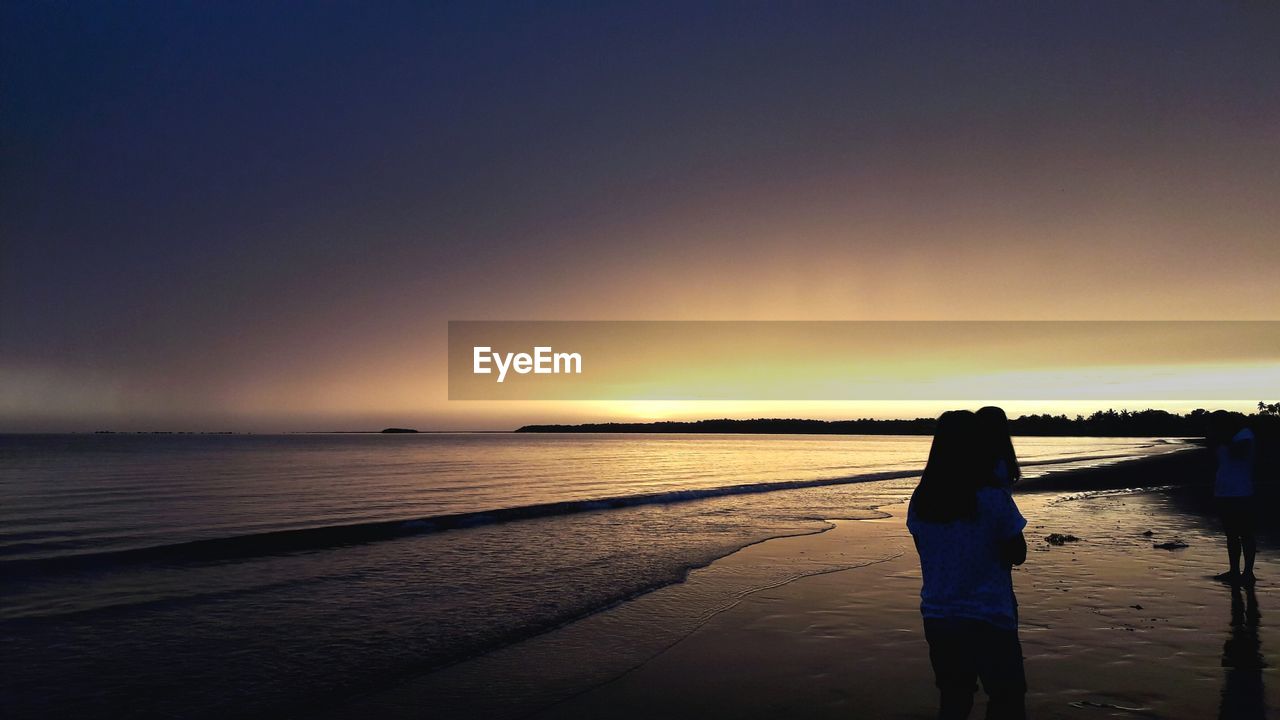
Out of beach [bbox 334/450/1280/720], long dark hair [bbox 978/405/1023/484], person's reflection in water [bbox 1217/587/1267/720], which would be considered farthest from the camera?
beach [bbox 334/450/1280/720]

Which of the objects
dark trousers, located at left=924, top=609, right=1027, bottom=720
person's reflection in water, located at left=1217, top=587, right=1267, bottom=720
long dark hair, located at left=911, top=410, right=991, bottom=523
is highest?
long dark hair, located at left=911, top=410, right=991, bottom=523

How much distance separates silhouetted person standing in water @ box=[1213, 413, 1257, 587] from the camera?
9945mm

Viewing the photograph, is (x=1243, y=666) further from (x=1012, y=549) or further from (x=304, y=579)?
(x=304, y=579)

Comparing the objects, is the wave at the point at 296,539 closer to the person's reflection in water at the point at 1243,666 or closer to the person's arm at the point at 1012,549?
the person's arm at the point at 1012,549

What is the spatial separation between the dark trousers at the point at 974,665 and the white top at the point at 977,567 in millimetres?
68

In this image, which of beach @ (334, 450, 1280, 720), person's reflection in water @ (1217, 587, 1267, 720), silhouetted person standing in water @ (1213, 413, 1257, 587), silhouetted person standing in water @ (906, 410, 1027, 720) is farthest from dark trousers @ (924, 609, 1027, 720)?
silhouetted person standing in water @ (1213, 413, 1257, 587)

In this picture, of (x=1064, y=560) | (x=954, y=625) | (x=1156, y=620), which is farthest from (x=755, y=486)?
(x=954, y=625)

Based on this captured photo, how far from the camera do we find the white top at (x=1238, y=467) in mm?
9930

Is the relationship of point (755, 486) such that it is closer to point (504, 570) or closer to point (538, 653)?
point (504, 570)

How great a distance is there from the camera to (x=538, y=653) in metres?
8.54

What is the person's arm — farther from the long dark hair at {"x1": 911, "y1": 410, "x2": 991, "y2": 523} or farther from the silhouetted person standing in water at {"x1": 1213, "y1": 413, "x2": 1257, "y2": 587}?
the silhouetted person standing in water at {"x1": 1213, "y1": 413, "x2": 1257, "y2": 587}

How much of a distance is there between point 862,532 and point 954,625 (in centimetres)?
1505

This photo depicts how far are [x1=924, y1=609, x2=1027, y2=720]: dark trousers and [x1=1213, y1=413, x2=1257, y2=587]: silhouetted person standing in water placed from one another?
8.36 meters

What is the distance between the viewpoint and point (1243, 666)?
6.97 m
